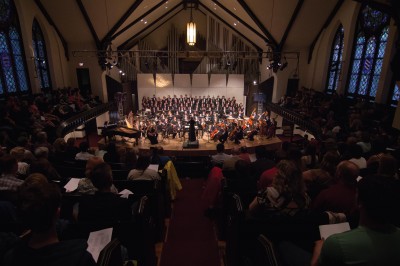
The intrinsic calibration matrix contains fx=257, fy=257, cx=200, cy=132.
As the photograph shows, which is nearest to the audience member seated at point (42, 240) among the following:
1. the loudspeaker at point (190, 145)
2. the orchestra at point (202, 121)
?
the loudspeaker at point (190, 145)

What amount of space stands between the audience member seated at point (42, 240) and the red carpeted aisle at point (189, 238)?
2.37 meters

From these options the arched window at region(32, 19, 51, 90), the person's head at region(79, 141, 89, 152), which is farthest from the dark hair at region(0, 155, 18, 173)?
the arched window at region(32, 19, 51, 90)

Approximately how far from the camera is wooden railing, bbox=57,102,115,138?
7441 mm

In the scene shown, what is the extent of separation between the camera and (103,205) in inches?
83.1

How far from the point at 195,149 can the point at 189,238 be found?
4764 millimetres

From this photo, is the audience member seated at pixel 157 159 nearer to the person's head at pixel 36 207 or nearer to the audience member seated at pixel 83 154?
the audience member seated at pixel 83 154

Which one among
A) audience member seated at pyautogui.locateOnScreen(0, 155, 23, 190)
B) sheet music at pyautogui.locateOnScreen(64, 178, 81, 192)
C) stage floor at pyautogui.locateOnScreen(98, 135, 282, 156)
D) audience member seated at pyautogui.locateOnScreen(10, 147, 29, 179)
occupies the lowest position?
stage floor at pyautogui.locateOnScreen(98, 135, 282, 156)

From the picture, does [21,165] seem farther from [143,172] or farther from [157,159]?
[157,159]

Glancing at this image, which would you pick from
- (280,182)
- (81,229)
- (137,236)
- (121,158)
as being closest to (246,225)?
(280,182)

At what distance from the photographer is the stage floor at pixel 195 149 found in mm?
8359

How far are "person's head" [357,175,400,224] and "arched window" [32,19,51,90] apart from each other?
10.7 m

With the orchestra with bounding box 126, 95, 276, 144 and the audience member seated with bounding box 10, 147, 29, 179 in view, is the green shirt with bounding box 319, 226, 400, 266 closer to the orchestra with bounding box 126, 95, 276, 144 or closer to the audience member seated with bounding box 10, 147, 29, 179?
the audience member seated with bounding box 10, 147, 29, 179

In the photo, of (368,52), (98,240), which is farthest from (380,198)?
(368,52)

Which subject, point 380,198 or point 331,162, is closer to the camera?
point 380,198
